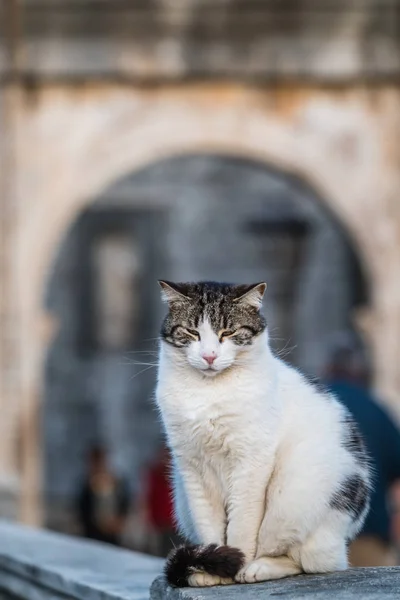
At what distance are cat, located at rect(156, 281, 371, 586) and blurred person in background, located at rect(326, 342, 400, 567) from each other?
242cm

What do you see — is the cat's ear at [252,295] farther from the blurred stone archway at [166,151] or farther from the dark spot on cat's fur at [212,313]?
the blurred stone archway at [166,151]

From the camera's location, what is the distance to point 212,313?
4234 mm

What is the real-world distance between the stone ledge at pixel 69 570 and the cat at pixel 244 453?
38 centimetres

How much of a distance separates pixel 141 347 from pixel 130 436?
1.27m

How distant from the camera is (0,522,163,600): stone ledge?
15.6 ft

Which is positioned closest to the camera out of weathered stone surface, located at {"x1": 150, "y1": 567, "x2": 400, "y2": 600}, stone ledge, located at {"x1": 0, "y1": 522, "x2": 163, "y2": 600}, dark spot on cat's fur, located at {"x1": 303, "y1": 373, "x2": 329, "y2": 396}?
weathered stone surface, located at {"x1": 150, "y1": 567, "x2": 400, "y2": 600}

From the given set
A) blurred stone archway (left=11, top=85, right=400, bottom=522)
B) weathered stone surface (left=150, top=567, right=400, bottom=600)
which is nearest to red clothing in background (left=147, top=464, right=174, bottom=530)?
blurred stone archway (left=11, top=85, right=400, bottom=522)

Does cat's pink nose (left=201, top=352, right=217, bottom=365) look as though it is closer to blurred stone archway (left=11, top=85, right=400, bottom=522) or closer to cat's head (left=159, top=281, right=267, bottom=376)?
cat's head (left=159, top=281, right=267, bottom=376)

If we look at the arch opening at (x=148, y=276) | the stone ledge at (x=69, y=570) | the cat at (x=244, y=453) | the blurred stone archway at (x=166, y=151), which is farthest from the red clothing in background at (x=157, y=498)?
the cat at (x=244, y=453)

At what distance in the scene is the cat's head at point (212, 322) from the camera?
163 inches

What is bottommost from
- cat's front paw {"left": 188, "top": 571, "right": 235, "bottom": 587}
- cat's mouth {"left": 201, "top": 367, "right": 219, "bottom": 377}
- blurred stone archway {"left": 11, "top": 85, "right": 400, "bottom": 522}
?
cat's front paw {"left": 188, "top": 571, "right": 235, "bottom": 587}

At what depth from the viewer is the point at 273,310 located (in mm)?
24016

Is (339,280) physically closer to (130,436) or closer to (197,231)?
(197,231)

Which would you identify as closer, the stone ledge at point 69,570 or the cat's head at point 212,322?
the cat's head at point 212,322
